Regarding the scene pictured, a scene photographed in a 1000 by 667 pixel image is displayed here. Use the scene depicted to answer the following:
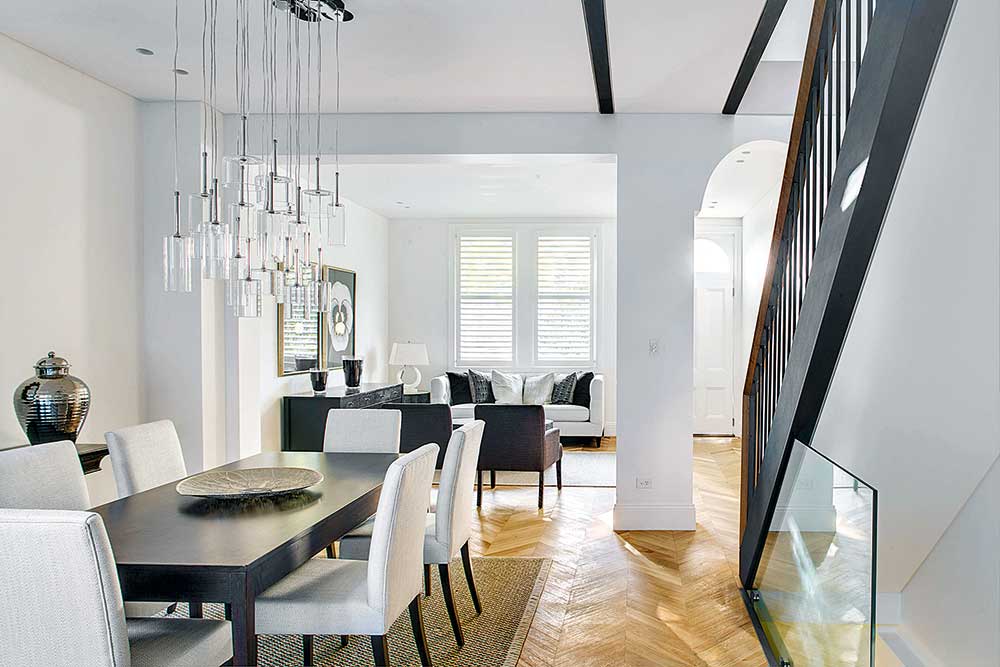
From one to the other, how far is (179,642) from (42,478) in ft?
3.17

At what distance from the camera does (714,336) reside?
9.80 metres

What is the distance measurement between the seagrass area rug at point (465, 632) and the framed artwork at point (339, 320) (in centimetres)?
399

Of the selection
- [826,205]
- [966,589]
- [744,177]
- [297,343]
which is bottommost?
[966,589]

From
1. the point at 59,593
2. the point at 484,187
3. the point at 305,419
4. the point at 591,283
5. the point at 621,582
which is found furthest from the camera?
the point at 591,283

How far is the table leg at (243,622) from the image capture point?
2.13m

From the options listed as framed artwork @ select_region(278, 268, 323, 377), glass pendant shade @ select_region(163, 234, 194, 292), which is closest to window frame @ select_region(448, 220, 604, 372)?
framed artwork @ select_region(278, 268, 323, 377)

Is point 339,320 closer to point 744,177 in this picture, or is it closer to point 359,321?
point 359,321

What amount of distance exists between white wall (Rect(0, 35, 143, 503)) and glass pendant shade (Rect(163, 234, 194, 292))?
1.59 metres

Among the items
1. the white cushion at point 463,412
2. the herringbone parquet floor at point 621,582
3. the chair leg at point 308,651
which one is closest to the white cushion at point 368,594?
the chair leg at point 308,651

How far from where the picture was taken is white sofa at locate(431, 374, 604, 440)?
8797 millimetres

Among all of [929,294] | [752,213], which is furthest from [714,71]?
[752,213]

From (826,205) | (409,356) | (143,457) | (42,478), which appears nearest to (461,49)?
(826,205)

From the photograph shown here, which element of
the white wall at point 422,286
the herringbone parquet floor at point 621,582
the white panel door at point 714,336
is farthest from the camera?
the white wall at point 422,286

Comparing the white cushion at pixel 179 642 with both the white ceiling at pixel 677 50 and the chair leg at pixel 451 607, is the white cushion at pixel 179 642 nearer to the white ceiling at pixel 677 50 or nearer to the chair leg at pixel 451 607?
Result: the chair leg at pixel 451 607
